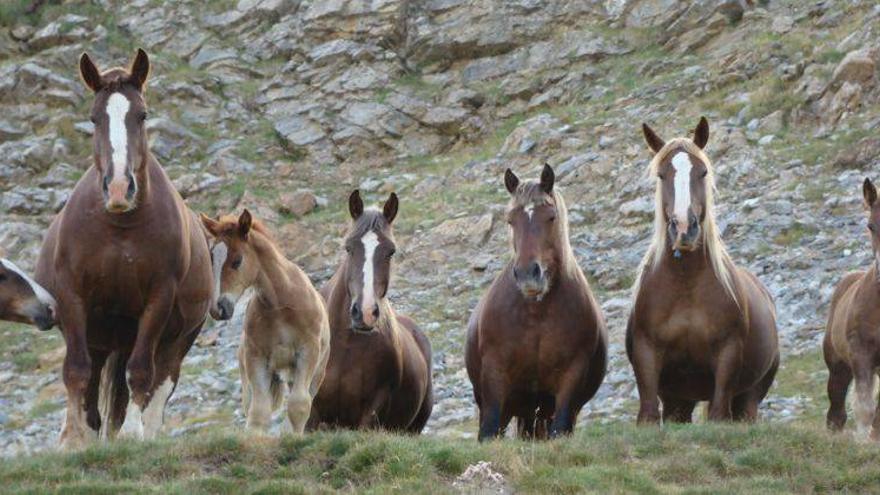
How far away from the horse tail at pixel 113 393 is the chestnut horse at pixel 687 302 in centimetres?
438

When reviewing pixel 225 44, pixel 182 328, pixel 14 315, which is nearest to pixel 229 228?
pixel 182 328

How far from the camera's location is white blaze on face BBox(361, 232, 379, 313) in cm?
1072

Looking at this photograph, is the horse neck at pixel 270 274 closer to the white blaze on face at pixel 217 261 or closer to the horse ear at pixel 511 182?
the white blaze on face at pixel 217 261

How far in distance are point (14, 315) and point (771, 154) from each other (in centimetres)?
1624

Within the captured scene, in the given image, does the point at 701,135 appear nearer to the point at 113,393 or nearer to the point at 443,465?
the point at 443,465

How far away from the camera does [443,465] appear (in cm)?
869

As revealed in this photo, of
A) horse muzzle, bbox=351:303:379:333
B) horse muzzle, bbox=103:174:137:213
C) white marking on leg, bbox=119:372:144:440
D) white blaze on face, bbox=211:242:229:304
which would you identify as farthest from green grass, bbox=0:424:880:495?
white blaze on face, bbox=211:242:229:304

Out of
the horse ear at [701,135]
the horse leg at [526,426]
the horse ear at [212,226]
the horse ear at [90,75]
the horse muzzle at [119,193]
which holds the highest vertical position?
the horse ear at [90,75]

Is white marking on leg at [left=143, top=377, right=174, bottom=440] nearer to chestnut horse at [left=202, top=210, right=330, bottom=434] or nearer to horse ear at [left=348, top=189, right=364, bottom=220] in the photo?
chestnut horse at [left=202, top=210, right=330, bottom=434]

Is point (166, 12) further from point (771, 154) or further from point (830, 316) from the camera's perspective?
point (830, 316)

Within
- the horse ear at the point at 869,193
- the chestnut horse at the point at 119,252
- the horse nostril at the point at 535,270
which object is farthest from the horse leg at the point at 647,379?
the chestnut horse at the point at 119,252

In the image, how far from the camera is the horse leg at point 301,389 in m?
10.9

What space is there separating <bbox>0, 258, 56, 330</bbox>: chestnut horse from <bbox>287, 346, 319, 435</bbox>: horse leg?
2126mm

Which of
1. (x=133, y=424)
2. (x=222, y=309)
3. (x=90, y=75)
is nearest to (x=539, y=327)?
(x=222, y=309)
